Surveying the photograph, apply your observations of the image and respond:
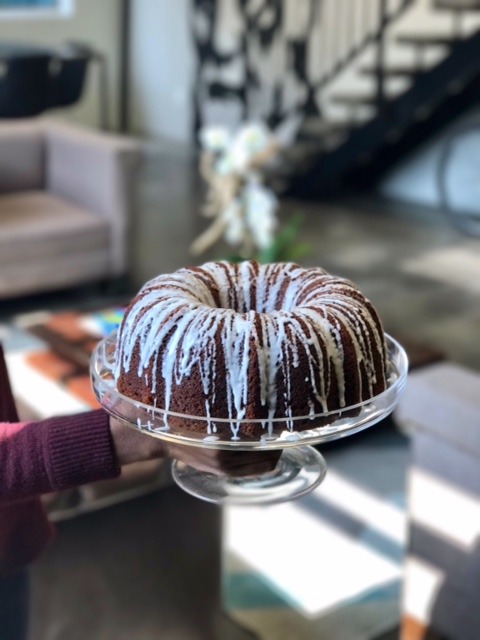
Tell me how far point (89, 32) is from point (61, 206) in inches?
181

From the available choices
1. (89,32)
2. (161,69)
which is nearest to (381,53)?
(161,69)

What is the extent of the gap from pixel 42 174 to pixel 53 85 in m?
4.07

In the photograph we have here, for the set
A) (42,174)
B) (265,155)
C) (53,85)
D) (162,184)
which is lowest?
(162,184)

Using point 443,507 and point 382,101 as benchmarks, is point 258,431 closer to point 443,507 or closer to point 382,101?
point 443,507

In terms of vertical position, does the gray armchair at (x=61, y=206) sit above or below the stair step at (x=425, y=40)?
below

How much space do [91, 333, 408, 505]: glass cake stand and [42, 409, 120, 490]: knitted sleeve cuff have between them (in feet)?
0.11

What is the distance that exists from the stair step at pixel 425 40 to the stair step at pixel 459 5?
177 millimetres

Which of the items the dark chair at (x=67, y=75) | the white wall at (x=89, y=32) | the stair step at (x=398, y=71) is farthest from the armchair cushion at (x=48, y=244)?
the white wall at (x=89, y=32)

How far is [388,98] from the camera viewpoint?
19.8 ft

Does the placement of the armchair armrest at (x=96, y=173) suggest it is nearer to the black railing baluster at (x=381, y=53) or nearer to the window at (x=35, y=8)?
the black railing baluster at (x=381, y=53)

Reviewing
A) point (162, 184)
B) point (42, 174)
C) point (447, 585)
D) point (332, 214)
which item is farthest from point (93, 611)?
point (162, 184)

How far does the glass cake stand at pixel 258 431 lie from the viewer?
27.2 inches

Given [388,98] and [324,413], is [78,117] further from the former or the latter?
[324,413]

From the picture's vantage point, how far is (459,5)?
218 inches
